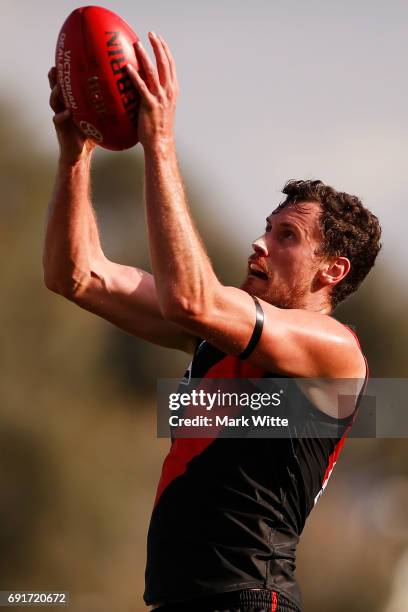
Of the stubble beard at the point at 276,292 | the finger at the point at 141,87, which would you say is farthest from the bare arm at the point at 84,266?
the finger at the point at 141,87

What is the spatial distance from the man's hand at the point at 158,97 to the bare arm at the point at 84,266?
632mm

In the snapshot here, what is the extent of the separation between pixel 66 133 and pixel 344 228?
1.55 meters

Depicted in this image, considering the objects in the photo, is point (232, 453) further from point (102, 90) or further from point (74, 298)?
point (102, 90)

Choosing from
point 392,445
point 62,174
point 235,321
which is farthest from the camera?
point 392,445

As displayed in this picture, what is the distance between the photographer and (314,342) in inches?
189

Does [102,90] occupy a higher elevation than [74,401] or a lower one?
lower

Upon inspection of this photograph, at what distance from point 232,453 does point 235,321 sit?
0.70 meters

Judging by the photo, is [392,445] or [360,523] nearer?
[360,523]

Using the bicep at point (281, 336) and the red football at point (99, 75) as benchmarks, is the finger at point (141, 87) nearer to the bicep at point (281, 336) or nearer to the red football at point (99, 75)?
the red football at point (99, 75)

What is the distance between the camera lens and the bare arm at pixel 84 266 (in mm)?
5215

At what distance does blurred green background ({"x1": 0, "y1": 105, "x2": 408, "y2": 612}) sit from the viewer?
18.8 metres

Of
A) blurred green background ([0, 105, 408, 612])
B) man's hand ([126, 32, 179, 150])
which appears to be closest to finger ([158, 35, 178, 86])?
man's hand ([126, 32, 179, 150])

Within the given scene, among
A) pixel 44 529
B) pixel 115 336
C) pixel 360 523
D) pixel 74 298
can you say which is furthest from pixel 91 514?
pixel 74 298

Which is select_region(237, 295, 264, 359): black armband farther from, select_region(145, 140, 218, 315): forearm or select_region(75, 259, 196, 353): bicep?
select_region(75, 259, 196, 353): bicep
